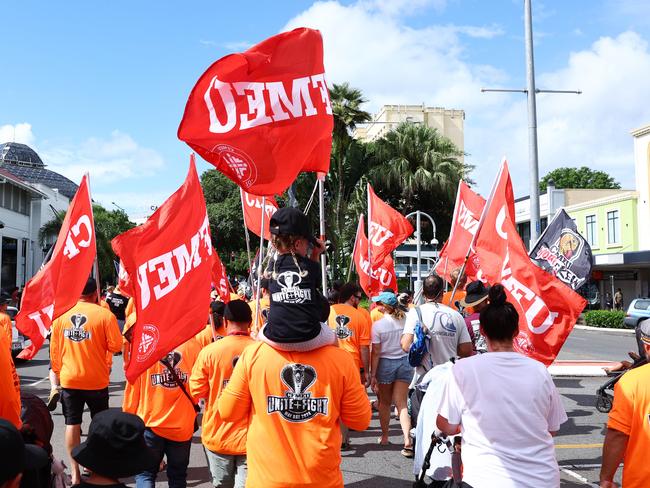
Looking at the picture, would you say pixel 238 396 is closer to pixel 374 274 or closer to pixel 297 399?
pixel 297 399

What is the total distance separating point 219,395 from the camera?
423 cm

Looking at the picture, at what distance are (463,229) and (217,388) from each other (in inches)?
264

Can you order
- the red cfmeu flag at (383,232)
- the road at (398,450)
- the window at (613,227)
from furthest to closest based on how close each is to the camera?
the window at (613,227), the red cfmeu flag at (383,232), the road at (398,450)

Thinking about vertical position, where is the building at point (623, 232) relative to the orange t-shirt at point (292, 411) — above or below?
above

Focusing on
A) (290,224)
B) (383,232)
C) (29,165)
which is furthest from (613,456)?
(29,165)

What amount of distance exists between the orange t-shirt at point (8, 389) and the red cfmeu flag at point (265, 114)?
1.84m

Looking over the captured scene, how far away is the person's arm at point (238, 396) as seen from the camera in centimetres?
324

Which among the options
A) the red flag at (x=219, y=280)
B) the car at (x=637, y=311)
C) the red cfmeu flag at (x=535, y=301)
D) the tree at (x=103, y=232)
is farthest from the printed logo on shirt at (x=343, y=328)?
the tree at (x=103, y=232)

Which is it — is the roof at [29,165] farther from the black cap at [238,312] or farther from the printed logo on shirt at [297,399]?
the printed logo on shirt at [297,399]

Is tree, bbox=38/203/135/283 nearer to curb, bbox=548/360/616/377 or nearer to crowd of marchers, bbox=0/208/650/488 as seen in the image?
curb, bbox=548/360/616/377

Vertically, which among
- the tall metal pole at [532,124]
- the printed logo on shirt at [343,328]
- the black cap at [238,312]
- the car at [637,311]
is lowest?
the car at [637,311]

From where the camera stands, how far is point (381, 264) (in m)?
11.4

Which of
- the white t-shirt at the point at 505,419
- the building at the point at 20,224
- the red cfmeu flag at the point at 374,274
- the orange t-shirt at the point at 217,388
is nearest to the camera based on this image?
the white t-shirt at the point at 505,419

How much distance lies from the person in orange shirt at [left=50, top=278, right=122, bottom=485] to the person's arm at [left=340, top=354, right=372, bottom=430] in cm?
348
